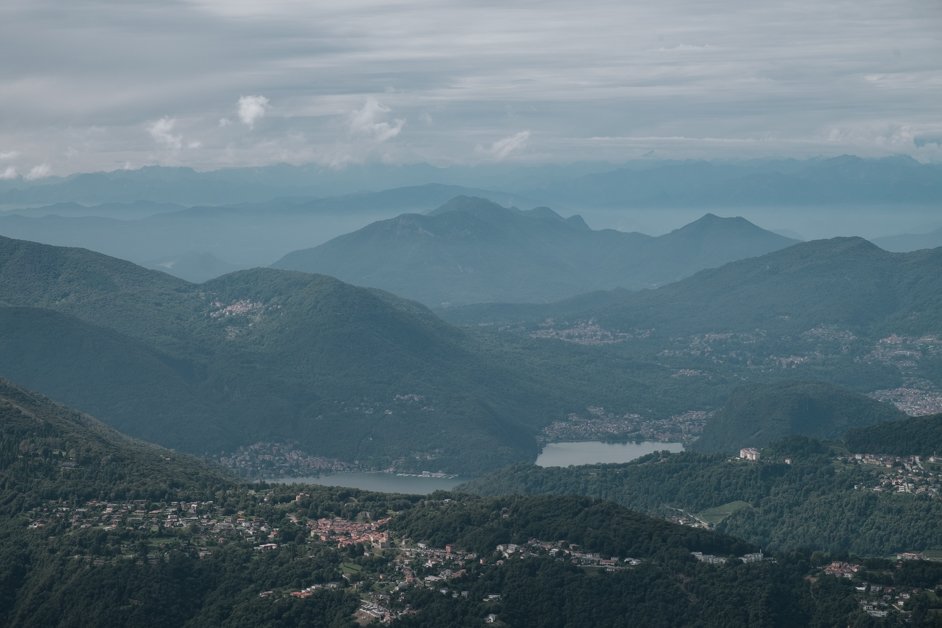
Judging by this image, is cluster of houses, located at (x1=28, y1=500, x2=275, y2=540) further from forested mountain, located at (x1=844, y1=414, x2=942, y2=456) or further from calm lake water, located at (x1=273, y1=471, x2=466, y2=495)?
forested mountain, located at (x1=844, y1=414, x2=942, y2=456)

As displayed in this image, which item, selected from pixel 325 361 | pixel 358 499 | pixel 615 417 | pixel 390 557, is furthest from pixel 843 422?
pixel 390 557

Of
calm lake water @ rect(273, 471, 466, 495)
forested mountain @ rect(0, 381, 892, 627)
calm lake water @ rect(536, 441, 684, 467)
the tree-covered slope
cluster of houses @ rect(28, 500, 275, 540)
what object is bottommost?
calm lake water @ rect(536, 441, 684, 467)

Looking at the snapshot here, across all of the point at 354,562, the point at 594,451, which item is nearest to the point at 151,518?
the point at 354,562

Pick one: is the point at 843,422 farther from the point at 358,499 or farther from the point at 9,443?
the point at 9,443

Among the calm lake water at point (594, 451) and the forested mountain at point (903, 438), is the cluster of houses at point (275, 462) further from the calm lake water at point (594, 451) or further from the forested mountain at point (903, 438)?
the forested mountain at point (903, 438)

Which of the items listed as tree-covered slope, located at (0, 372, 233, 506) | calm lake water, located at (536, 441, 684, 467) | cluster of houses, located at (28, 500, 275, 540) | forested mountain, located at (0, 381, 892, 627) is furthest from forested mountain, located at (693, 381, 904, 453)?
cluster of houses, located at (28, 500, 275, 540)

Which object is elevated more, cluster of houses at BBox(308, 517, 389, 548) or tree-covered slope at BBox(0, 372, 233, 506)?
tree-covered slope at BBox(0, 372, 233, 506)
